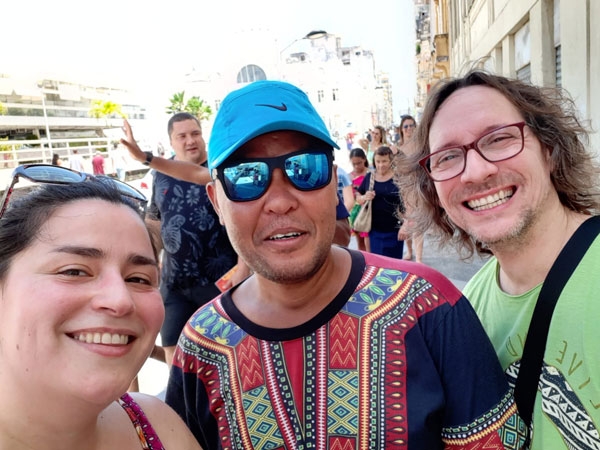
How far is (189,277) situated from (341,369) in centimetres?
270

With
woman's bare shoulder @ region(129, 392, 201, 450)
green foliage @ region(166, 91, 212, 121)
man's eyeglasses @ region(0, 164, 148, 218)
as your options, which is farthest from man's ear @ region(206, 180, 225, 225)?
green foliage @ region(166, 91, 212, 121)

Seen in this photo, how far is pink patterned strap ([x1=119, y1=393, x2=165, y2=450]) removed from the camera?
4.47ft

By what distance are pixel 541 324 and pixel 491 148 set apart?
71cm

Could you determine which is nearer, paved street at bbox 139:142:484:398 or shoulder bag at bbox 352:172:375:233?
paved street at bbox 139:142:484:398

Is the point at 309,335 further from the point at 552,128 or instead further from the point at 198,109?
the point at 198,109

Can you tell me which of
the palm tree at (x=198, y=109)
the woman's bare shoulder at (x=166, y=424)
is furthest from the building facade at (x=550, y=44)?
the palm tree at (x=198, y=109)

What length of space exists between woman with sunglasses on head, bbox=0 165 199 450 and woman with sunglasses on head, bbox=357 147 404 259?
5.09 metres

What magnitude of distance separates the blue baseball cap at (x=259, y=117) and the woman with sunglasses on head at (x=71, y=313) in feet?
1.32

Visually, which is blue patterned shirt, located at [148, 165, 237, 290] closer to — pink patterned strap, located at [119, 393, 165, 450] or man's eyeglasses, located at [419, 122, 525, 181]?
man's eyeglasses, located at [419, 122, 525, 181]

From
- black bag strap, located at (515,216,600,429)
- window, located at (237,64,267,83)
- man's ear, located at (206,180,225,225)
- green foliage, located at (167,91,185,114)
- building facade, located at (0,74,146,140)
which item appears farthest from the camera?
green foliage, located at (167,91,185,114)

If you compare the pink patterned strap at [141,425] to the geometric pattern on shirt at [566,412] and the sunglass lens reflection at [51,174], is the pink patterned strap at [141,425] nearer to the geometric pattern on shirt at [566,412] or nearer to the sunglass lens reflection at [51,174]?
the sunglass lens reflection at [51,174]

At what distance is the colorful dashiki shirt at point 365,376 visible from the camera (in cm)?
137

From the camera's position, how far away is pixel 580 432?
1329mm

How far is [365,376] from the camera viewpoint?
55.8 inches
